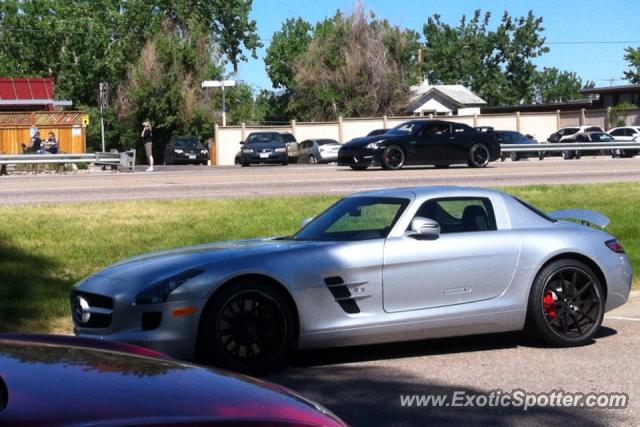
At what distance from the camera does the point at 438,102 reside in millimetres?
79625

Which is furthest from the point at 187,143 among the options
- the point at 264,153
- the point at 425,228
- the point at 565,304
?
the point at 425,228

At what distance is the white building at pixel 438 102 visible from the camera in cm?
7581

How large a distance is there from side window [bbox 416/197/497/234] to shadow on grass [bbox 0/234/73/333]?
3984mm

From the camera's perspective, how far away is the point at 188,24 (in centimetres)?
7938

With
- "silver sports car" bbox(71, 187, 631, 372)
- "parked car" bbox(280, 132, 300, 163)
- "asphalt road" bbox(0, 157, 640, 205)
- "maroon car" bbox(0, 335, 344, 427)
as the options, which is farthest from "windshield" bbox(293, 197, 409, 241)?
"parked car" bbox(280, 132, 300, 163)

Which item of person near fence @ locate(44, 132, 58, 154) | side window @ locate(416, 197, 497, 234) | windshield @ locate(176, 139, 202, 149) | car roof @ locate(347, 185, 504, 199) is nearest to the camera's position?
side window @ locate(416, 197, 497, 234)

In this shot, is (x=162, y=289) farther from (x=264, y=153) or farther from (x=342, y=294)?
(x=264, y=153)

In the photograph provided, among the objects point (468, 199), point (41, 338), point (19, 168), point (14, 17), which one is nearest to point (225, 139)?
point (19, 168)

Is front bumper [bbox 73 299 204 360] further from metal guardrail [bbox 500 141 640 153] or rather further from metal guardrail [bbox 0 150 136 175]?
metal guardrail [bbox 500 141 640 153]

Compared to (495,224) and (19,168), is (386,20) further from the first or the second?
(495,224)

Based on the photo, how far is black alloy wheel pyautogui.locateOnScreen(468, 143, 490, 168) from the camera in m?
27.6

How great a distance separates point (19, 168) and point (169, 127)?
105ft

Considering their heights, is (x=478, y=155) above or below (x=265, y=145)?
below

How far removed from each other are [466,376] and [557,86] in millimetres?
179412
